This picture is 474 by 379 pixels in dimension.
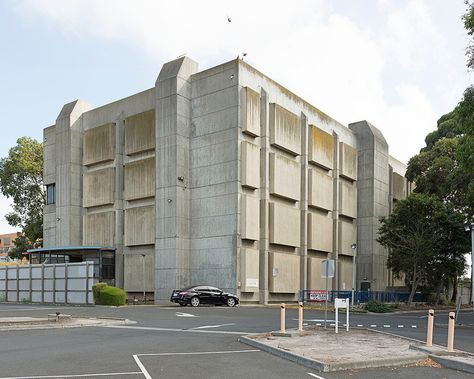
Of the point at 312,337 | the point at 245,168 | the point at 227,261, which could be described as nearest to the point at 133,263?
the point at 227,261

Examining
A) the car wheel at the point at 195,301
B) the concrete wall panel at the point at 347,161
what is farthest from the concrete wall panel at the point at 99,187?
the concrete wall panel at the point at 347,161

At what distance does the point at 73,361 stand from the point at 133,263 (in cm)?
3342

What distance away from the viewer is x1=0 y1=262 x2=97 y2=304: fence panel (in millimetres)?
37000

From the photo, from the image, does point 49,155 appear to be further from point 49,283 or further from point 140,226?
point 49,283

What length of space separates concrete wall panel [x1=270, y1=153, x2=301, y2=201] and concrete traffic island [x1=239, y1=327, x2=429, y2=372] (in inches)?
1029

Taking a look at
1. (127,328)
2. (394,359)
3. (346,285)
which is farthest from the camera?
(346,285)

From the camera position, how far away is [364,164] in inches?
2202

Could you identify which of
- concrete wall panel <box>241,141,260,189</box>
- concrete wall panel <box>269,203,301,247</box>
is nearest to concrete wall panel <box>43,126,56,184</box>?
concrete wall panel <box>241,141,260,189</box>

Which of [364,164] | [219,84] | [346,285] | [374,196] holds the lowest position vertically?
[346,285]

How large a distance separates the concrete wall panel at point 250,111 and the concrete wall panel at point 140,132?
8.06 m

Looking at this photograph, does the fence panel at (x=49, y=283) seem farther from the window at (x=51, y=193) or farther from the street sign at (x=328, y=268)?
the street sign at (x=328, y=268)

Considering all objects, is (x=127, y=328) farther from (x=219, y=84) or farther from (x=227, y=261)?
(x=219, y=84)

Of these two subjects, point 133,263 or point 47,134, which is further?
point 47,134

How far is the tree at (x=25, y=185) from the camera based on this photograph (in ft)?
190
